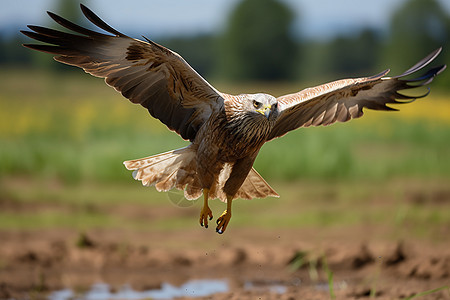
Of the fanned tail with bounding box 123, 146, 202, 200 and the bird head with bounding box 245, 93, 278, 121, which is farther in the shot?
the fanned tail with bounding box 123, 146, 202, 200

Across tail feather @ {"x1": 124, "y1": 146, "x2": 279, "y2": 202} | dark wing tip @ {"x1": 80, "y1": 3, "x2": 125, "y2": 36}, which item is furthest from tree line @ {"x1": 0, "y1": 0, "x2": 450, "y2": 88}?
dark wing tip @ {"x1": 80, "y1": 3, "x2": 125, "y2": 36}

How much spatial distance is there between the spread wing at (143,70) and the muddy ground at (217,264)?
6.42 ft

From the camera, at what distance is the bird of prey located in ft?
16.7

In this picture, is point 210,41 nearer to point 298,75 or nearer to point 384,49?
point 298,75

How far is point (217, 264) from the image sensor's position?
761cm

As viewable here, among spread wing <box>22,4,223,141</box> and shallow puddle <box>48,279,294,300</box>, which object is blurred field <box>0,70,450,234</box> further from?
spread wing <box>22,4,223,141</box>

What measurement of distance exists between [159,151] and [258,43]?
34293 mm

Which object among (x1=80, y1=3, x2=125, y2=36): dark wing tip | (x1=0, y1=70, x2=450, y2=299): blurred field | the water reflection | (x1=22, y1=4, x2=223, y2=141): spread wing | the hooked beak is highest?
(x1=80, y1=3, x2=125, y2=36): dark wing tip

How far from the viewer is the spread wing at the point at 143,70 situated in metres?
5.05

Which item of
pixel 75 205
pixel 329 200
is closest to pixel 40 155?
pixel 75 205

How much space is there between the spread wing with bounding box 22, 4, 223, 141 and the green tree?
34.0 meters

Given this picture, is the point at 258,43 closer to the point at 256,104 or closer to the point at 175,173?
the point at 175,173

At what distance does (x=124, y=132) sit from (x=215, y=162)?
10.8 meters

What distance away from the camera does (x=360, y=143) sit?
1656 centimetres
